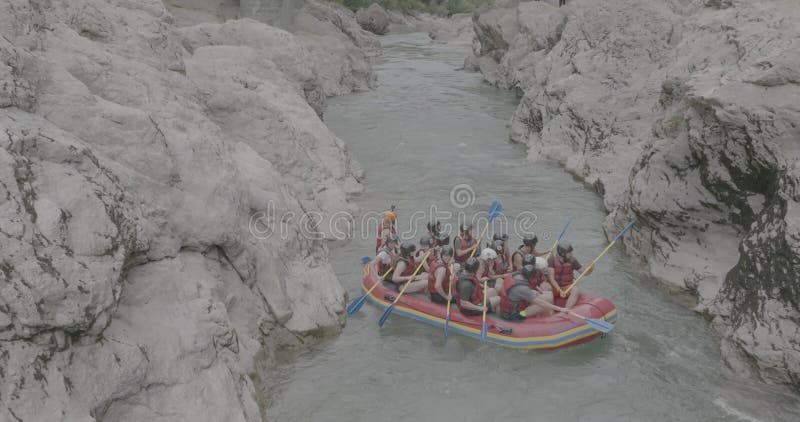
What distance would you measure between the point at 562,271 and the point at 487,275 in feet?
4.11

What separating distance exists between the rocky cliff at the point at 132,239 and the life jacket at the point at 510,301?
8.70 feet

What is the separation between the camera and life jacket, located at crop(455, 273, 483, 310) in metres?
9.98

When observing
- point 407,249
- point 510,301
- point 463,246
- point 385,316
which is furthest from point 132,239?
point 463,246

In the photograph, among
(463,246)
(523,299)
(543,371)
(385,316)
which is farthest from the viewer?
(463,246)

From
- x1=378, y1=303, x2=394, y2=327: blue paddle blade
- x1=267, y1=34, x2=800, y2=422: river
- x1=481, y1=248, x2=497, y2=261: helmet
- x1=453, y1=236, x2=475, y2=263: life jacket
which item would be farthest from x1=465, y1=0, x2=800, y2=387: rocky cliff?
x1=378, y1=303, x2=394, y2=327: blue paddle blade

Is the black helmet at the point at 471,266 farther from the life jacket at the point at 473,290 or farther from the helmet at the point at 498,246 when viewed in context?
the helmet at the point at 498,246

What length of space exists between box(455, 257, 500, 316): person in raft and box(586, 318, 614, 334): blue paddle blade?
1510 millimetres

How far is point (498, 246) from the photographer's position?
1095 centimetres

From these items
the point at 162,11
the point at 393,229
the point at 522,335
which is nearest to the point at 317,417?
the point at 522,335

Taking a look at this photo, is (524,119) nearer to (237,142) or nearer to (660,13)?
(660,13)

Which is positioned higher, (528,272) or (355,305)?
(528,272)

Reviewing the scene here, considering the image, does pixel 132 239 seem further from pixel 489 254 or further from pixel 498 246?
pixel 498 246

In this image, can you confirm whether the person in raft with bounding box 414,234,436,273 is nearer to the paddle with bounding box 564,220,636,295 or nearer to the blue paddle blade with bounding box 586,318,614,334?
the paddle with bounding box 564,220,636,295

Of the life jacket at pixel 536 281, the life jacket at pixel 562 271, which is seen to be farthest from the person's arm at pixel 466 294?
the life jacket at pixel 562 271
